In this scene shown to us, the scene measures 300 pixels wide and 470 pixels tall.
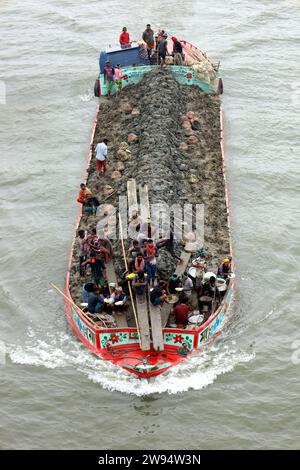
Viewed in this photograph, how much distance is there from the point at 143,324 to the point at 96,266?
2.59m

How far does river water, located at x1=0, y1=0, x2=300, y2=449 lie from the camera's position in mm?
17922

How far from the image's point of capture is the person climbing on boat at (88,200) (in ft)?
79.6

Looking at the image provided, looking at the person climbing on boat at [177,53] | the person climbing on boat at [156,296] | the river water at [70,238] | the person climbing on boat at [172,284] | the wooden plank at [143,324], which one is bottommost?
the river water at [70,238]

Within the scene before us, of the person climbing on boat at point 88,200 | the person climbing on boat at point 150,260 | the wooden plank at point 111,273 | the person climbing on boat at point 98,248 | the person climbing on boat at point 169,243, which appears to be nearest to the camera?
the person climbing on boat at point 150,260

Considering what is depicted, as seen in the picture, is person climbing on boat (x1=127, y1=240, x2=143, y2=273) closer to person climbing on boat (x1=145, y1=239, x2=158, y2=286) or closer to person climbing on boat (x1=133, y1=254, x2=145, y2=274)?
person climbing on boat (x1=145, y1=239, x2=158, y2=286)

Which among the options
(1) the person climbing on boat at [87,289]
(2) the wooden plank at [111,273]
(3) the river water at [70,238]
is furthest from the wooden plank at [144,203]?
(1) the person climbing on boat at [87,289]

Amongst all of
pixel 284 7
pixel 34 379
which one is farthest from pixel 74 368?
pixel 284 7

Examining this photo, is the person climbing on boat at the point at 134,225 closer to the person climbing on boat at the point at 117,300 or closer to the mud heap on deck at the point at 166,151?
the mud heap on deck at the point at 166,151

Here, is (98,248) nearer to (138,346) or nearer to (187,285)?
(187,285)

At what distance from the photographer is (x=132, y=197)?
23.8 metres

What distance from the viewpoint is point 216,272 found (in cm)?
2156

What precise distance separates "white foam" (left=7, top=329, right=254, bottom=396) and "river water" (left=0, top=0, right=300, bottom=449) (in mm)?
33

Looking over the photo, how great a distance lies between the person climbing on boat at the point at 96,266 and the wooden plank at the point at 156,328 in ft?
7.45

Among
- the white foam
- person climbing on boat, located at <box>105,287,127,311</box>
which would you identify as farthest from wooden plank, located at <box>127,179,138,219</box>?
the white foam
